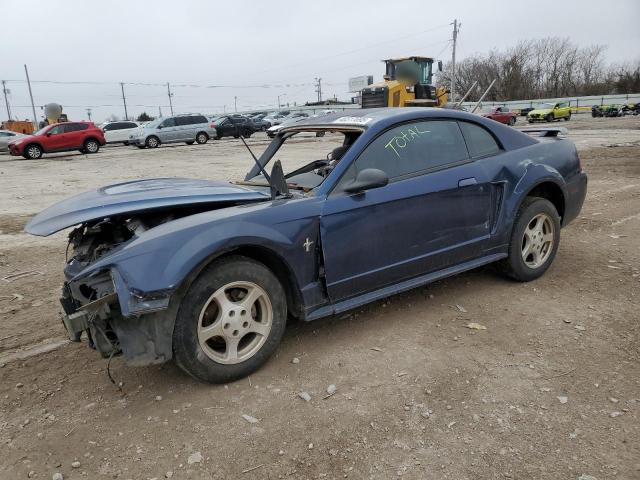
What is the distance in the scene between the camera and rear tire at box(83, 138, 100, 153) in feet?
79.5

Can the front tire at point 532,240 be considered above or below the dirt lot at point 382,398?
above

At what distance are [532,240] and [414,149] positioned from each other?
149 cm

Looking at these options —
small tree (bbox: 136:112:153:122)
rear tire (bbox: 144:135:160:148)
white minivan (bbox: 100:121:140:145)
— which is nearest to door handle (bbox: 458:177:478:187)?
rear tire (bbox: 144:135:160:148)

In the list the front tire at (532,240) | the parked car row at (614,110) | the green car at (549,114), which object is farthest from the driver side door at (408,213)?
the parked car row at (614,110)

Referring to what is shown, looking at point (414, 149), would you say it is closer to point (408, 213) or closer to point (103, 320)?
point (408, 213)

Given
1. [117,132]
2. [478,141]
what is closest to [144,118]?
[117,132]

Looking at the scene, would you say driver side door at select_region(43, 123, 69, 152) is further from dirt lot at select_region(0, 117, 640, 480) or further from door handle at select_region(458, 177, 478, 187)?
door handle at select_region(458, 177, 478, 187)

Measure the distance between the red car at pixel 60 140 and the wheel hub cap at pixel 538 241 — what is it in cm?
2371

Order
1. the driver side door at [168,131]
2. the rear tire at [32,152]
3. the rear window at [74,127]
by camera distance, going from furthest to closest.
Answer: the driver side door at [168,131] → the rear window at [74,127] → the rear tire at [32,152]

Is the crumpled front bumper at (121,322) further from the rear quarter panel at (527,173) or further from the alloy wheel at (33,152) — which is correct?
the alloy wheel at (33,152)

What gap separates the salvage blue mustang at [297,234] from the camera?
273cm

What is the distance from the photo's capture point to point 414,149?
12.1 feet

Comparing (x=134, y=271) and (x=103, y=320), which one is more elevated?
(x=134, y=271)

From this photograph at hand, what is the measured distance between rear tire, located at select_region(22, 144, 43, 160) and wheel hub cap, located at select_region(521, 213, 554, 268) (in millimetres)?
23710
